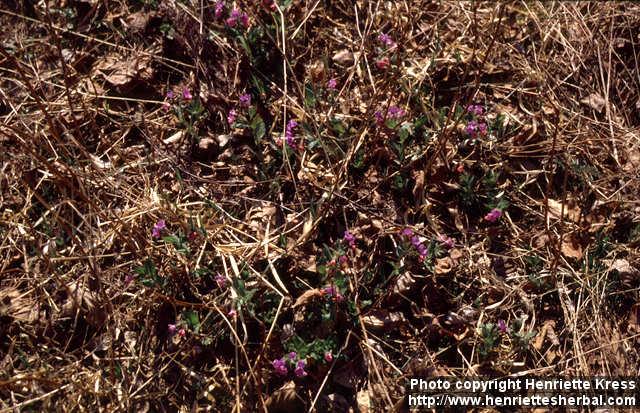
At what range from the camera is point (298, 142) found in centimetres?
291

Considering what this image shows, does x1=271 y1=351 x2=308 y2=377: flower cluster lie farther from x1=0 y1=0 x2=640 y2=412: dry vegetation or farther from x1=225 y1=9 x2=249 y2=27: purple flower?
x1=225 y1=9 x2=249 y2=27: purple flower

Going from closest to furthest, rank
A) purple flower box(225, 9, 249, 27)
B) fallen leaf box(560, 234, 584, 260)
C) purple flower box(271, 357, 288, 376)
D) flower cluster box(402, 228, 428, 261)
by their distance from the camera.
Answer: purple flower box(271, 357, 288, 376) → flower cluster box(402, 228, 428, 261) → fallen leaf box(560, 234, 584, 260) → purple flower box(225, 9, 249, 27)

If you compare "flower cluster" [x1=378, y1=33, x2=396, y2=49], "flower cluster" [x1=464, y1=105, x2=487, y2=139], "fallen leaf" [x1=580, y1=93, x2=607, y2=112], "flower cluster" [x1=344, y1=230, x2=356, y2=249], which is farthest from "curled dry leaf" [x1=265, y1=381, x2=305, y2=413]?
"fallen leaf" [x1=580, y1=93, x2=607, y2=112]

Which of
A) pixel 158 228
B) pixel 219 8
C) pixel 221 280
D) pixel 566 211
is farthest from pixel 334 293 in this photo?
pixel 219 8

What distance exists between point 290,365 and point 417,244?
805 millimetres

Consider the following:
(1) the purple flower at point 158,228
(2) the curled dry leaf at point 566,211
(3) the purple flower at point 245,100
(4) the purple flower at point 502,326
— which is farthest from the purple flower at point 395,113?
(1) the purple flower at point 158,228

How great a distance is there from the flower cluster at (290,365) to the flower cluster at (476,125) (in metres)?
1.45

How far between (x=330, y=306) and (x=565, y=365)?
3.63 feet

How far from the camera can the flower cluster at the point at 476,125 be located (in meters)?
2.88

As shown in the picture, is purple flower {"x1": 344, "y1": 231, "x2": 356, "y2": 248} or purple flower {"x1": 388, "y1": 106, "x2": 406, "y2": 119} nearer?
purple flower {"x1": 344, "y1": 231, "x2": 356, "y2": 248}

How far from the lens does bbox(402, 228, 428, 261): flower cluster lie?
2.59 metres

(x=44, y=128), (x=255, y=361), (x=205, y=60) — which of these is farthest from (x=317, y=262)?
(x=44, y=128)

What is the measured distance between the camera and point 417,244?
259cm

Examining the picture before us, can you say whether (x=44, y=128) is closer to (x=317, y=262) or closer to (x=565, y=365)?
(x=317, y=262)
